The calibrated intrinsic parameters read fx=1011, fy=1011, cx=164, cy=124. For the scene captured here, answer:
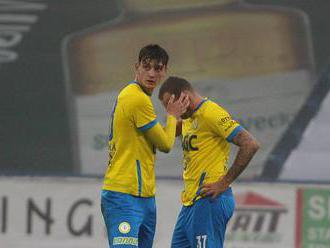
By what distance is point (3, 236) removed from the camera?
875 centimetres

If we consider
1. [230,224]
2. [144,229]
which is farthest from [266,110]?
[144,229]

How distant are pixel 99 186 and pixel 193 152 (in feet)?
8.86

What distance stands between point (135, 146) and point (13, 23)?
335 centimetres

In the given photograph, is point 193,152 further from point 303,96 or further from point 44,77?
point 44,77

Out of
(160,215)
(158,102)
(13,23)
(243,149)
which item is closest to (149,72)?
(243,149)

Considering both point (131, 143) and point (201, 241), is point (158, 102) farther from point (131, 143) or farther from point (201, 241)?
point (131, 143)

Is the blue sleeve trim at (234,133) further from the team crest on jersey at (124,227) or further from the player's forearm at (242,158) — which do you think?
the team crest on jersey at (124,227)

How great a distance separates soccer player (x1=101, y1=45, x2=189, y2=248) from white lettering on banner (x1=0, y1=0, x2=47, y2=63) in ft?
10.4

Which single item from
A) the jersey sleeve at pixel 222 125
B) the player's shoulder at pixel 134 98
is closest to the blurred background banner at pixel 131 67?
the jersey sleeve at pixel 222 125

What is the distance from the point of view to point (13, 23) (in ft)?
28.5

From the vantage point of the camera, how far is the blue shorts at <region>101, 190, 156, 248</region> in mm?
5652

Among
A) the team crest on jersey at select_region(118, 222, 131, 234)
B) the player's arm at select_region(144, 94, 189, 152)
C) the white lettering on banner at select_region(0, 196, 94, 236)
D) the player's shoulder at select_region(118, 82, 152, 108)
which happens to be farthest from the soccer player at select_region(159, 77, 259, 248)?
the white lettering on banner at select_region(0, 196, 94, 236)

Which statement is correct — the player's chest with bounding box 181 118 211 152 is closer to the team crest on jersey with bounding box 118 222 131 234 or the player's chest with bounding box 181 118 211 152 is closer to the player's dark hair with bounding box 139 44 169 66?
the player's dark hair with bounding box 139 44 169 66

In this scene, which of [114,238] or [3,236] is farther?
[3,236]
